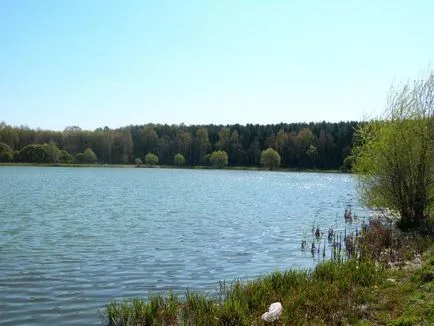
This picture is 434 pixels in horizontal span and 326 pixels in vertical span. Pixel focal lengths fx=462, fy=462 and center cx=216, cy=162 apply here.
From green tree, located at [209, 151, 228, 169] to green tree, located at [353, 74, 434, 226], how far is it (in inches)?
5988

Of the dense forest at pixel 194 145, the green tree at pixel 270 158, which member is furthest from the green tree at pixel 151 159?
the green tree at pixel 270 158

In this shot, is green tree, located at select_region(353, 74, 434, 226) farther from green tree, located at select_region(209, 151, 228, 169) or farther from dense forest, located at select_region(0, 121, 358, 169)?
green tree, located at select_region(209, 151, 228, 169)

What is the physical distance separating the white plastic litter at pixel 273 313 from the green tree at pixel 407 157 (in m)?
18.7

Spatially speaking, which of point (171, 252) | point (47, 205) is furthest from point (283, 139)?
point (171, 252)

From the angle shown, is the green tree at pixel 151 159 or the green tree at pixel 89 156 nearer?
the green tree at pixel 89 156

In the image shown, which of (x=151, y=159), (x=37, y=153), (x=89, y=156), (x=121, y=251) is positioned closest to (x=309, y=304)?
(x=121, y=251)

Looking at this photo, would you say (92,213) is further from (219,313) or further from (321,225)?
(219,313)

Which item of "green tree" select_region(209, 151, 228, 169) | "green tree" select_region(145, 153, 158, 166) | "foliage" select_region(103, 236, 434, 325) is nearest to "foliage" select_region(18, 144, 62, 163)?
"green tree" select_region(145, 153, 158, 166)

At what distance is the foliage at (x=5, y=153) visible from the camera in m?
161

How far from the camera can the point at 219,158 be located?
181500mm

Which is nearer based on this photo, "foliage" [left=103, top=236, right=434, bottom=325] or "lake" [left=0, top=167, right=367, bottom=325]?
"foliage" [left=103, top=236, right=434, bottom=325]

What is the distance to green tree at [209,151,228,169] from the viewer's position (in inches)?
7146

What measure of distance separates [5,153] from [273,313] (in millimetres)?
168180

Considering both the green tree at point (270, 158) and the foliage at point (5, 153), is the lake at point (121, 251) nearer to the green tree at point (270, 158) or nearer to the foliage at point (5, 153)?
the green tree at point (270, 158)
